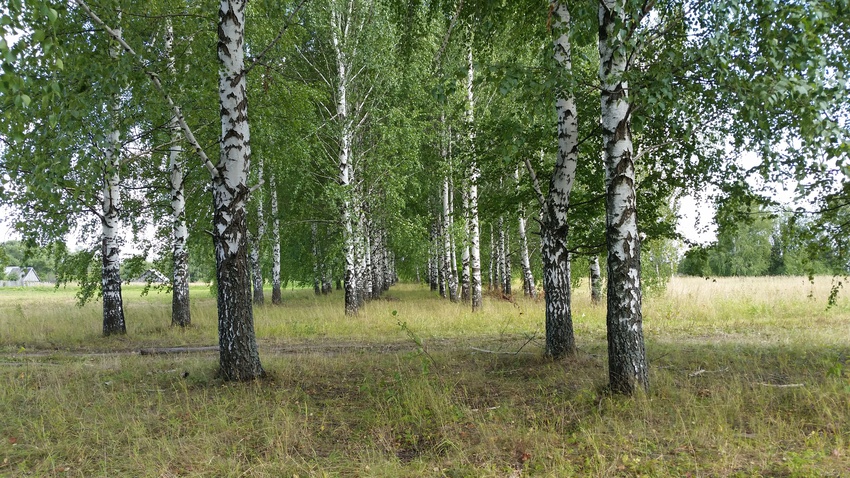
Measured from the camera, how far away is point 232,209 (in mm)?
6398

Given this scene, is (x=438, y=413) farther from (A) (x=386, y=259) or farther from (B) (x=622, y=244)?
(A) (x=386, y=259)

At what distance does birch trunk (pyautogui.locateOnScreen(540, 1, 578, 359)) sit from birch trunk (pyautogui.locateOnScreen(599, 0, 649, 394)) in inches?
70.5

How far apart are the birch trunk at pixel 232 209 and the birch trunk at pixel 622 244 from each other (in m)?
4.52

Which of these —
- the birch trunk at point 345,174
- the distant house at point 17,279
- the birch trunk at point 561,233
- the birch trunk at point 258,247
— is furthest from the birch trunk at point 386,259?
the distant house at point 17,279

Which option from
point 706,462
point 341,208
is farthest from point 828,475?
point 341,208

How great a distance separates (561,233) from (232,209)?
4594 mm

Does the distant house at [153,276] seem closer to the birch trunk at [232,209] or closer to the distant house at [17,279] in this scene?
the birch trunk at [232,209]

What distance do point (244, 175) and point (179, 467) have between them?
3638mm

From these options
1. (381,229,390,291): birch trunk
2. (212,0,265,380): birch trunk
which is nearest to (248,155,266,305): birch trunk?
(381,229,390,291): birch trunk

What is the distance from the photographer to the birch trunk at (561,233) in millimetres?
7145

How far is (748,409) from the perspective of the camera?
197 inches

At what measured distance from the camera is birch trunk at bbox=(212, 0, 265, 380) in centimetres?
639

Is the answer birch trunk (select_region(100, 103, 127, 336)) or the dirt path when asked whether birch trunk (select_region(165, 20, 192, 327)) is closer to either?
birch trunk (select_region(100, 103, 127, 336))

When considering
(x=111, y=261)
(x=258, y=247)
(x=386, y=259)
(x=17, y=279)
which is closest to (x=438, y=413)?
(x=111, y=261)
